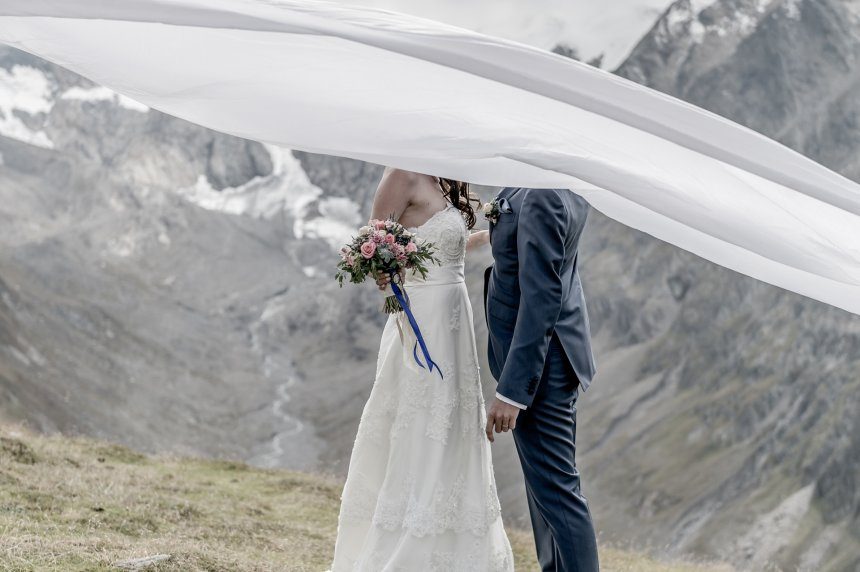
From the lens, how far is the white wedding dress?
19.3ft

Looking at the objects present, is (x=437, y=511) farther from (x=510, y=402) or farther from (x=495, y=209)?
(x=495, y=209)

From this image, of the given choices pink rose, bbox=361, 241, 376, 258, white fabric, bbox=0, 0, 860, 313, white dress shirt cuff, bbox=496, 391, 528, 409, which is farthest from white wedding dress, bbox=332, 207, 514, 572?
white fabric, bbox=0, 0, 860, 313

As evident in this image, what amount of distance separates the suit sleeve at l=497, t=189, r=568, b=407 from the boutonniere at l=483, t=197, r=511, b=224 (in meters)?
0.21

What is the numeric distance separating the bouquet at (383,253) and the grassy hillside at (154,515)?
286 centimetres

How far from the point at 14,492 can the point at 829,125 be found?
150 metres

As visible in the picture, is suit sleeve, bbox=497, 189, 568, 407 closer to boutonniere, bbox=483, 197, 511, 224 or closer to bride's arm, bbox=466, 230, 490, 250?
boutonniere, bbox=483, 197, 511, 224

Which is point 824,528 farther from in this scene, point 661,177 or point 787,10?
point 787,10

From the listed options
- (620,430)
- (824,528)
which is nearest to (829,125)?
(620,430)

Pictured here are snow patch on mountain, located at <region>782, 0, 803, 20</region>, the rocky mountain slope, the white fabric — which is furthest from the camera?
snow patch on mountain, located at <region>782, 0, 803, 20</region>

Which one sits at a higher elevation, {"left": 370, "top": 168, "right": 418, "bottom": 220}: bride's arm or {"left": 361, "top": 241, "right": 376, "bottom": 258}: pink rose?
{"left": 370, "top": 168, "right": 418, "bottom": 220}: bride's arm

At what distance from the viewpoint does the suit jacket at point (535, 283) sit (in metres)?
5.36

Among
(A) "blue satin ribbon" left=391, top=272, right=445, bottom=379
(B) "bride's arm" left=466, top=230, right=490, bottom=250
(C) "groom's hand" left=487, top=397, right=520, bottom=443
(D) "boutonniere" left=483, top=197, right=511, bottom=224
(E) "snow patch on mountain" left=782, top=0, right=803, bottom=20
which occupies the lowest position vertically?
(C) "groom's hand" left=487, top=397, right=520, bottom=443

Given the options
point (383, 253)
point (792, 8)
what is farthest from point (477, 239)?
point (792, 8)

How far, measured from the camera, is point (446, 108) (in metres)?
5.46
